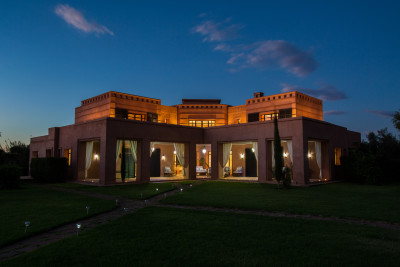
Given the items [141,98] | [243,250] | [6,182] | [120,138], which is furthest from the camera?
[141,98]

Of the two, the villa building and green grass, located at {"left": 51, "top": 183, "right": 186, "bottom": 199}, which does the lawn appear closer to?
green grass, located at {"left": 51, "top": 183, "right": 186, "bottom": 199}

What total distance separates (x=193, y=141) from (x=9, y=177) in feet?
34.5

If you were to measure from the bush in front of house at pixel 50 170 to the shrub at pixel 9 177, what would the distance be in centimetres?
253

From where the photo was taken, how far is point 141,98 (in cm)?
2416

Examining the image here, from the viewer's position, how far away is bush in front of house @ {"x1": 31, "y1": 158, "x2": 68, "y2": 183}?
1623cm

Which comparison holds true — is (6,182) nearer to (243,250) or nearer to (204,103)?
(243,250)

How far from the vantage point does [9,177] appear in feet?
43.9

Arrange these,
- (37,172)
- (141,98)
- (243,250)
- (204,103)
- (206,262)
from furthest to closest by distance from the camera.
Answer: (204,103) < (141,98) < (37,172) < (243,250) < (206,262)

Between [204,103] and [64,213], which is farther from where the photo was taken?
[204,103]

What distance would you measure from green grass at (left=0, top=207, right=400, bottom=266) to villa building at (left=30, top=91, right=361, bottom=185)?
976 centimetres

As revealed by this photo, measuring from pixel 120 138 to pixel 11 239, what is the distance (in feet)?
35.8

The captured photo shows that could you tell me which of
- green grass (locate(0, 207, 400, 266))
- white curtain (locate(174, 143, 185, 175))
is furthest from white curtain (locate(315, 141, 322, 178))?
green grass (locate(0, 207, 400, 266))

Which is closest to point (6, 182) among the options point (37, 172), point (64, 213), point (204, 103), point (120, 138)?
point (37, 172)

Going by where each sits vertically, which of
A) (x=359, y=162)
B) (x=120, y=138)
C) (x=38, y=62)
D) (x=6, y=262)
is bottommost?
(x=6, y=262)
